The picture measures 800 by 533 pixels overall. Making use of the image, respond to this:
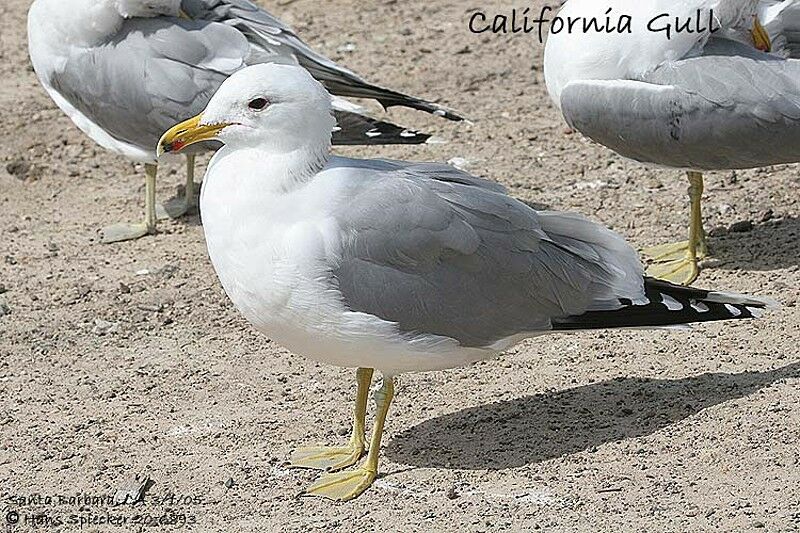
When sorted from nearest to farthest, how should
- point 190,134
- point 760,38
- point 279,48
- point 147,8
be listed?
1. point 190,134
2. point 760,38
3. point 147,8
4. point 279,48

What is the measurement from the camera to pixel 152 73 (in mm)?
7637

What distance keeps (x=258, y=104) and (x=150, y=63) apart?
9.39ft

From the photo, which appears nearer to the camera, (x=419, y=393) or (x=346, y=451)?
(x=346, y=451)

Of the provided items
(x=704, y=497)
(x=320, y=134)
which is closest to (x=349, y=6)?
(x=320, y=134)

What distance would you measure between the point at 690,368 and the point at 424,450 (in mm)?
1278

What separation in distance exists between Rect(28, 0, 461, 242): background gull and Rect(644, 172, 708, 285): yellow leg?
56.8 inches

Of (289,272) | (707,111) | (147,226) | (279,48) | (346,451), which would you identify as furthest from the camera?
(147,226)

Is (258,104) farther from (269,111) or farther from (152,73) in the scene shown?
(152,73)

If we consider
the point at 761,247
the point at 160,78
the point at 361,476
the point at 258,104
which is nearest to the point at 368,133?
the point at 160,78

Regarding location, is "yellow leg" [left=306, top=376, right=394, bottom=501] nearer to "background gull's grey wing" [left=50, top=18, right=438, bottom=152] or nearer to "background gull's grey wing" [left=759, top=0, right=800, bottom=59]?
"background gull's grey wing" [left=50, top=18, right=438, bottom=152]

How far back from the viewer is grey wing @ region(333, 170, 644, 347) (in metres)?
4.98

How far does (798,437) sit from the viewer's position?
205 inches

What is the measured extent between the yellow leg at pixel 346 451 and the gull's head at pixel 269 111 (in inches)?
39.8

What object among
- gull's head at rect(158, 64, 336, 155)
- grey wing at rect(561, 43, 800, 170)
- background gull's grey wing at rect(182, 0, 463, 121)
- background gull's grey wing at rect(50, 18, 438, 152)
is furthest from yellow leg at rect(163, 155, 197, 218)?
gull's head at rect(158, 64, 336, 155)
